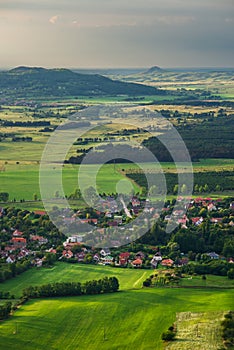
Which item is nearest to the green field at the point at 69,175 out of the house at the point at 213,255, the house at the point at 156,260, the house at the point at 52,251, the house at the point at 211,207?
Answer: the house at the point at 211,207

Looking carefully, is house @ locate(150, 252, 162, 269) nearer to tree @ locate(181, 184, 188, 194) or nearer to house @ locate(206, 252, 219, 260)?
house @ locate(206, 252, 219, 260)

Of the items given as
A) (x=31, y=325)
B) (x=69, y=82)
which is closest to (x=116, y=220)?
(x=31, y=325)

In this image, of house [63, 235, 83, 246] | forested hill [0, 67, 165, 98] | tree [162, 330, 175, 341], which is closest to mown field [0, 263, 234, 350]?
tree [162, 330, 175, 341]

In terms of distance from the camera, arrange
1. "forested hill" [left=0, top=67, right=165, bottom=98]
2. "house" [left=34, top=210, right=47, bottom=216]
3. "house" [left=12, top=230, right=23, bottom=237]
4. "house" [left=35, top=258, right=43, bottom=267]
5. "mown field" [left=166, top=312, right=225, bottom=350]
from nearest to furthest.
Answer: "mown field" [left=166, top=312, right=225, bottom=350], "house" [left=35, top=258, right=43, bottom=267], "house" [left=12, top=230, right=23, bottom=237], "house" [left=34, top=210, right=47, bottom=216], "forested hill" [left=0, top=67, right=165, bottom=98]

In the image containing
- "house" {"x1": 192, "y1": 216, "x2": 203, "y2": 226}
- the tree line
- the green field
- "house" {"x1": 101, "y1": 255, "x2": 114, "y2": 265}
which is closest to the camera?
the tree line

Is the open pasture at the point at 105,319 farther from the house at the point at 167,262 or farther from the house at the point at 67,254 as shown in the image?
the house at the point at 67,254

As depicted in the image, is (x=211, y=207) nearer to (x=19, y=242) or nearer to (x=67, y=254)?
(x=67, y=254)
